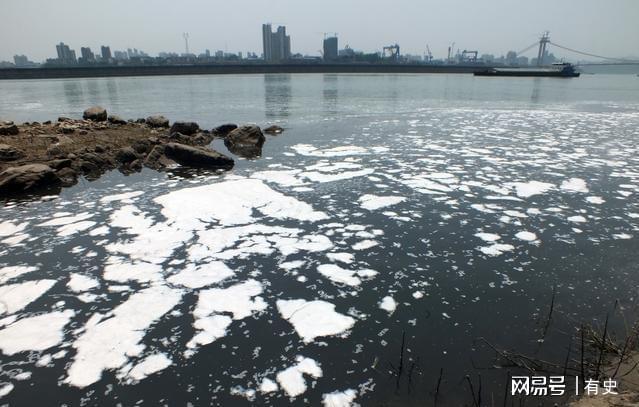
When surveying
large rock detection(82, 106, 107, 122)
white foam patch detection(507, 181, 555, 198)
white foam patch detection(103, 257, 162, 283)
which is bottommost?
white foam patch detection(103, 257, 162, 283)

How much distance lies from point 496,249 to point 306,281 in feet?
9.33

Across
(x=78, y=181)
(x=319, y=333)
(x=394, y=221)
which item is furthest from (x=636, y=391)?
(x=78, y=181)

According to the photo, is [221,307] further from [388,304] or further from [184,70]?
[184,70]

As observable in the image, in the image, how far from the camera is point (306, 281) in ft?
15.8

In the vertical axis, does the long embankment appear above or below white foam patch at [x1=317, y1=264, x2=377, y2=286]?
above

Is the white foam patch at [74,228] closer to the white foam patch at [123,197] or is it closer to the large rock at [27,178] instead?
the white foam patch at [123,197]

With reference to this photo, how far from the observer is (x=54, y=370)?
11.1 feet

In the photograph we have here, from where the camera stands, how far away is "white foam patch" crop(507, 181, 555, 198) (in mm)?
7836

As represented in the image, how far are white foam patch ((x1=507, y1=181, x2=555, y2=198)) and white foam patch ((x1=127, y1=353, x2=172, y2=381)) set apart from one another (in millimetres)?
7015

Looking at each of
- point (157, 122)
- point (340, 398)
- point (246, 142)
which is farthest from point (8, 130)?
point (340, 398)

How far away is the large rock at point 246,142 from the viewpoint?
12188 millimetres

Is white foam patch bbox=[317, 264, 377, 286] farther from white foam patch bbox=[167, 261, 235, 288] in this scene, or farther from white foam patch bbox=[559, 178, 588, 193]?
white foam patch bbox=[559, 178, 588, 193]

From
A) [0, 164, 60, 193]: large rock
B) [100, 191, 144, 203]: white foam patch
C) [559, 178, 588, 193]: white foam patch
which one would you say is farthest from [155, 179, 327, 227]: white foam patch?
[559, 178, 588, 193]: white foam patch

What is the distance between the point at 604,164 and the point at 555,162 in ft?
3.80
